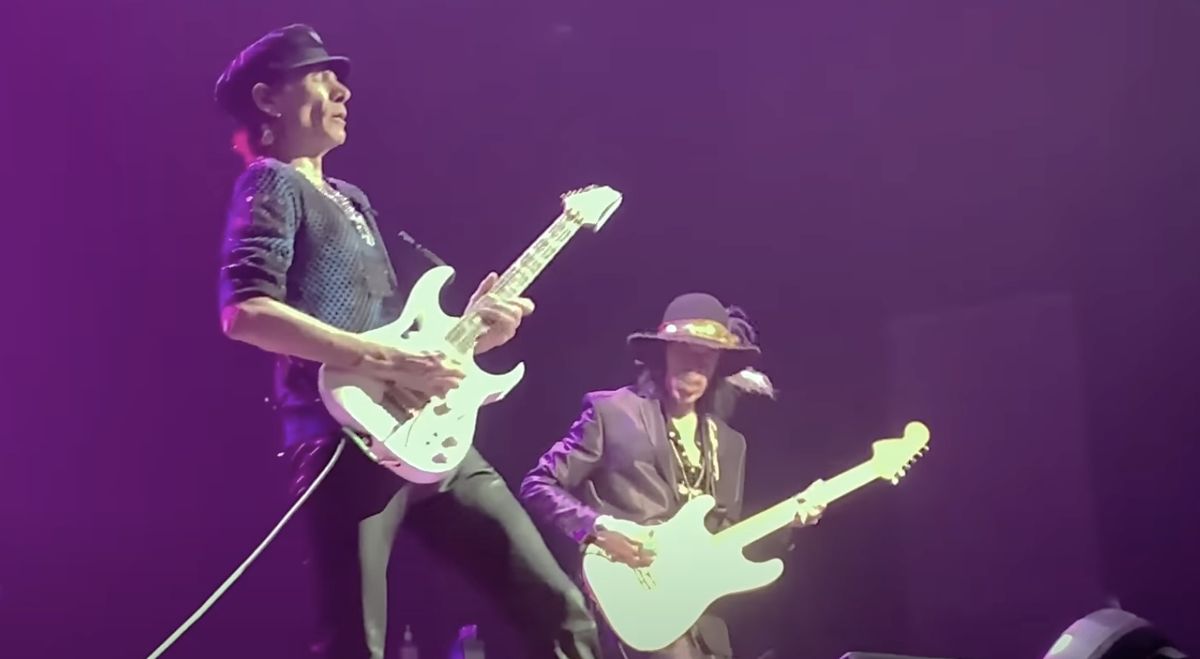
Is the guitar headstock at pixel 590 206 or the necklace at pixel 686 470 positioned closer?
the guitar headstock at pixel 590 206

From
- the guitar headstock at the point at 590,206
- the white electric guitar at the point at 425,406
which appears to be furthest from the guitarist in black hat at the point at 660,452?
the white electric guitar at the point at 425,406

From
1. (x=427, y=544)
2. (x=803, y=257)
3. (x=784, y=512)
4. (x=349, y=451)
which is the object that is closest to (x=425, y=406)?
(x=349, y=451)

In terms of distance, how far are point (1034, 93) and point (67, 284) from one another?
3.17 metres

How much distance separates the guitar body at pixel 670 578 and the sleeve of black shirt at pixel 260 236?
1589mm

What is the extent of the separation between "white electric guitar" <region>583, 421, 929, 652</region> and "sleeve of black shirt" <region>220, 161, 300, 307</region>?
5.18 ft

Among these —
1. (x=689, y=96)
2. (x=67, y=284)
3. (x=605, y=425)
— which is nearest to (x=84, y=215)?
(x=67, y=284)

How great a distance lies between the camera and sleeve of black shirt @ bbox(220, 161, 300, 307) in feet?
6.64

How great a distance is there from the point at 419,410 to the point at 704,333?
5.86ft

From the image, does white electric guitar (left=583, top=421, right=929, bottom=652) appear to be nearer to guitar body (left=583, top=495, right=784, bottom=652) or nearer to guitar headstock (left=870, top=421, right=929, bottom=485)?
guitar body (left=583, top=495, right=784, bottom=652)

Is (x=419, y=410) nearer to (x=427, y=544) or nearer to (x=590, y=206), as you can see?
(x=427, y=544)

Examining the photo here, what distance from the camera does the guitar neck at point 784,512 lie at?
356 centimetres

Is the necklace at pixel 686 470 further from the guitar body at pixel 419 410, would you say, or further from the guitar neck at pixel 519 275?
the guitar body at pixel 419 410

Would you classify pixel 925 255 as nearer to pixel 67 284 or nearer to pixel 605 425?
pixel 605 425

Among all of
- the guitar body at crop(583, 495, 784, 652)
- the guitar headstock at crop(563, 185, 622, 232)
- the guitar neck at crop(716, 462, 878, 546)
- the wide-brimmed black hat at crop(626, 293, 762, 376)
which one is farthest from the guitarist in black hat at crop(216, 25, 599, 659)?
the wide-brimmed black hat at crop(626, 293, 762, 376)
